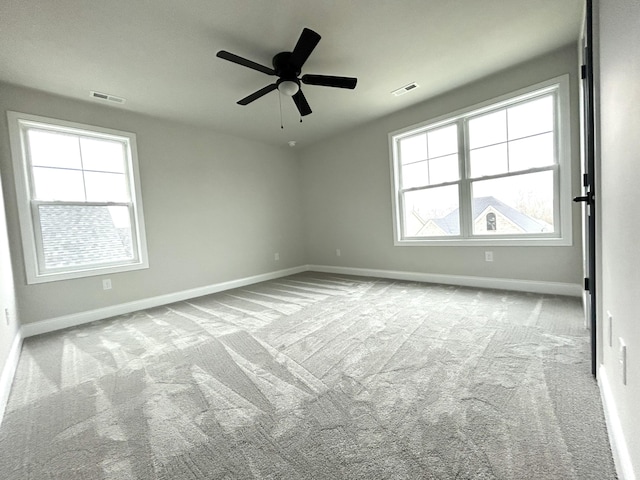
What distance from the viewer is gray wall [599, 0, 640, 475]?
814 mm

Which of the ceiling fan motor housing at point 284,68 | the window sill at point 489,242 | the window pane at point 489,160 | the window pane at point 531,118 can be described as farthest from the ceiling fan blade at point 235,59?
the window sill at point 489,242

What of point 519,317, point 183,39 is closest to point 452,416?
point 519,317

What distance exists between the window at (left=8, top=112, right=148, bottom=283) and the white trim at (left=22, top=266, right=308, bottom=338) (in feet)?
1.53

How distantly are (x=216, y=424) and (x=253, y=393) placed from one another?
0.90 feet

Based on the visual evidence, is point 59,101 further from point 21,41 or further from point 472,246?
point 472,246

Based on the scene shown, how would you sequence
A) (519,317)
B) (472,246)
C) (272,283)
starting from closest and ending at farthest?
(519,317)
(472,246)
(272,283)

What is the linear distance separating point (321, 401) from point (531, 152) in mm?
3555

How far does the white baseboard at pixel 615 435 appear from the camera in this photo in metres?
0.90

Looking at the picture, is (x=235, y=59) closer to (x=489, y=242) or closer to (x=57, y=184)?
(x=57, y=184)

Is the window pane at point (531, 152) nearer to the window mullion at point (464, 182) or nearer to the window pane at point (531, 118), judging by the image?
the window pane at point (531, 118)

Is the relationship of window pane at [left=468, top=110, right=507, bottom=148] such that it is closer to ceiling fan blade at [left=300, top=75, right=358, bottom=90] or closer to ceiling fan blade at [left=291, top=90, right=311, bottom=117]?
ceiling fan blade at [left=300, top=75, right=358, bottom=90]

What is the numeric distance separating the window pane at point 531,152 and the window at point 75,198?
15.9ft

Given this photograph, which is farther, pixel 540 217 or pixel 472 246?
pixel 472 246

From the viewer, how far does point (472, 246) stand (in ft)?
11.9
